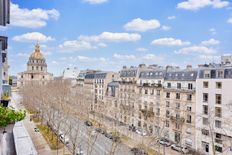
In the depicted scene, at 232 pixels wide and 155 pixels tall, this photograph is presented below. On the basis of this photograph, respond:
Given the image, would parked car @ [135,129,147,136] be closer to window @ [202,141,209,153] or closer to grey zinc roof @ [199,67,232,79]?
window @ [202,141,209,153]

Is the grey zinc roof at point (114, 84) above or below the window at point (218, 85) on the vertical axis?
below

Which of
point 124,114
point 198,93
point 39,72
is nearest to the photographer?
point 198,93

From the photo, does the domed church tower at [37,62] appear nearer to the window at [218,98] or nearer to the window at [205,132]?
the window at [205,132]

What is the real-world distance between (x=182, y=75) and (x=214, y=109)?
6.55 m

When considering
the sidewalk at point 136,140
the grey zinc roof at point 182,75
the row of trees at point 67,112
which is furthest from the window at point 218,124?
the row of trees at point 67,112

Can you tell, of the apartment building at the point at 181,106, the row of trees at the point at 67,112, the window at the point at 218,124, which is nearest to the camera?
the window at the point at 218,124

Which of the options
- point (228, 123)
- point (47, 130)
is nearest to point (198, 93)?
point (228, 123)

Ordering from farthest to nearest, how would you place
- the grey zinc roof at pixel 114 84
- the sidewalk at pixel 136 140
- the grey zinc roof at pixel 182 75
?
the grey zinc roof at pixel 114 84
the grey zinc roof at pixel 182 75
the sidewalk at pixel 136 140

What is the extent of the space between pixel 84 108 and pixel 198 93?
13934mm

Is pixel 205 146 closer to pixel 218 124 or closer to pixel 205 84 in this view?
pixel 218 124

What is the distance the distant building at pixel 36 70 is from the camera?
75562mm

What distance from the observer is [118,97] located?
39.2 metres

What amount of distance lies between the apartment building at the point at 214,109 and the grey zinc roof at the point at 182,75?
1.19 meters

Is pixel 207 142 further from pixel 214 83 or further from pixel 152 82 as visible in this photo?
pixel 152 82
